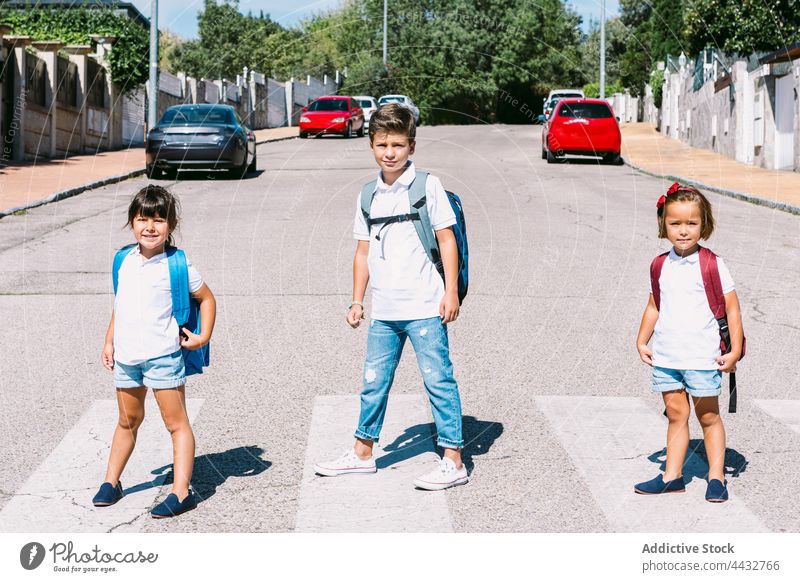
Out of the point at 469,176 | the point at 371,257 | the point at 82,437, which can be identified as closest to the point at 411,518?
the point at 371,257

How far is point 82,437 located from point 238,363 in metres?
2.12

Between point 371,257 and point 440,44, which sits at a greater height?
point 440,44

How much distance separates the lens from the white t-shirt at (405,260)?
17.3 ft

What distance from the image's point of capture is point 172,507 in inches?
190

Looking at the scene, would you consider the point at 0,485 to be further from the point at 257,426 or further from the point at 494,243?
the point at 494,243

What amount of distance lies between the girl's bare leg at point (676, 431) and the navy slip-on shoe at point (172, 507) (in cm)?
215

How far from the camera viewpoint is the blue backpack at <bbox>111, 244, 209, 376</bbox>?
4832 mm

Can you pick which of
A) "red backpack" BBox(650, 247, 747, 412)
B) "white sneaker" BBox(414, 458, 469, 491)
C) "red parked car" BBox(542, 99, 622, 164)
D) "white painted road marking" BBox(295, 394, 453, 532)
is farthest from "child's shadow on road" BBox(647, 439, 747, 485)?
"red parked car" BBox(542, 99, 622, 164)

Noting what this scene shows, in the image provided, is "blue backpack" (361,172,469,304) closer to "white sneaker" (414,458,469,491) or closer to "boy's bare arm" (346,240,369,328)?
"boy's bare arm" (346,240,369,328)

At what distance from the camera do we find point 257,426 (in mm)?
6445

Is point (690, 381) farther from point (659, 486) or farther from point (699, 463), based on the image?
point (699, 463)

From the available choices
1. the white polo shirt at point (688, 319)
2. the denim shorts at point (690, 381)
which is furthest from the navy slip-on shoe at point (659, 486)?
the white polo shirt at point (688, 319)

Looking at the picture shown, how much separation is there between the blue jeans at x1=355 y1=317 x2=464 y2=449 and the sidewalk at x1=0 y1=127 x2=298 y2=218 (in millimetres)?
13351

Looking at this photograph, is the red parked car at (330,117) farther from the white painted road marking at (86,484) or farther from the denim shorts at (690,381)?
the denim shorts at (690,381)
